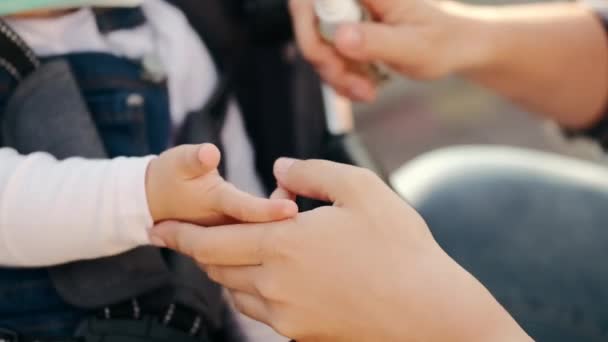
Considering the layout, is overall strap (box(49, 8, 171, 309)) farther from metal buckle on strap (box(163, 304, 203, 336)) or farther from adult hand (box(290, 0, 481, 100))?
adult hand (box(290, 0, 481, 100))

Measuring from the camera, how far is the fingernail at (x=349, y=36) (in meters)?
0.59

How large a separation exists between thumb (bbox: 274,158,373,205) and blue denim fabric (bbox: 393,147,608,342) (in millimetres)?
272

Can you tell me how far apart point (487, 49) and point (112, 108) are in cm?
33

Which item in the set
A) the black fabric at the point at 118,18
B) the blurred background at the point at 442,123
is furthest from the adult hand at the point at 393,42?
the blurred background at the point at 442,123

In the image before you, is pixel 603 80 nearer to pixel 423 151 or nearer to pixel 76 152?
pixel 76 152

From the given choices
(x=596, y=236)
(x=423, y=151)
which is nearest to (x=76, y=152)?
(x=596, y=236)

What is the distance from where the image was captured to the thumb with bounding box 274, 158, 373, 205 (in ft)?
1.48

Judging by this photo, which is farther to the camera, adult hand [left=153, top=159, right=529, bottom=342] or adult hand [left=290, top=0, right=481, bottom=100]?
adult hand [left=290, top=0, right=481, bottom=100]

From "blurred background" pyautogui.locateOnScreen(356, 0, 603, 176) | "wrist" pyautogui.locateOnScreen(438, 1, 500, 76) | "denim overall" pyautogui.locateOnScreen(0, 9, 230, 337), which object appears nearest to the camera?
"denim overall" pyautogui.locateOnScreen(0, 9, 230, 337)

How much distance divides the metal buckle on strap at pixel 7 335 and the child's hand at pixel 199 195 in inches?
4.6

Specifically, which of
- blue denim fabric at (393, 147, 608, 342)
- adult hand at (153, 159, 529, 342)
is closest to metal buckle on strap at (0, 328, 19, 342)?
adult hand at (153, 159, 529, 342)

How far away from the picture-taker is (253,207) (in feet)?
→ 1.45

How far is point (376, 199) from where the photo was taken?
17.6 inches

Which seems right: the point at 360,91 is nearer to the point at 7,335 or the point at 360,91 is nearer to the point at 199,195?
the point at 199,195
